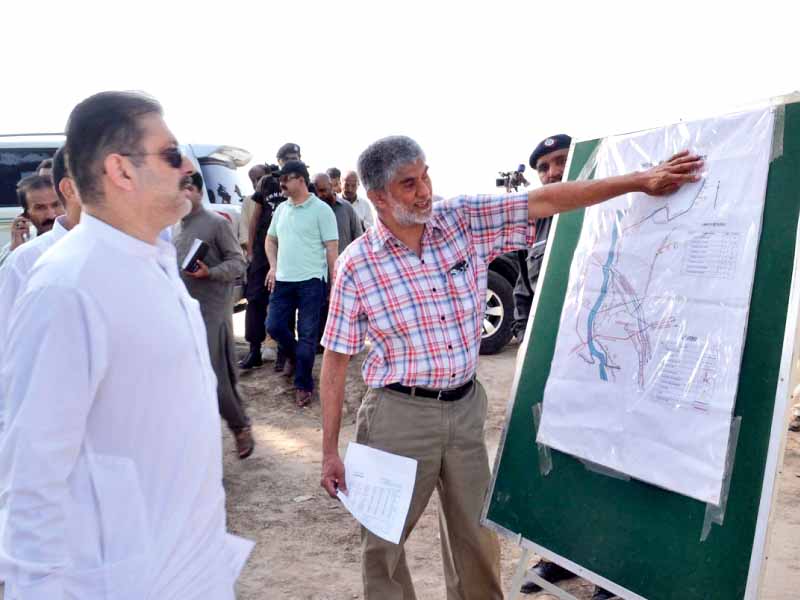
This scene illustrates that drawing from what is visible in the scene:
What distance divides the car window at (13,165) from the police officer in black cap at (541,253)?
648cm

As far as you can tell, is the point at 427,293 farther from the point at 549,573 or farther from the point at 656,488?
the point at 549,573

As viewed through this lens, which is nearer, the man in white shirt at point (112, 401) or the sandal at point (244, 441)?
the man in white shirt at point (112, 401)

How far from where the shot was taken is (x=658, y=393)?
2.33m

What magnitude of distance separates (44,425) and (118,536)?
1.00 feet

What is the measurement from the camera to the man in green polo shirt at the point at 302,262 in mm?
Result: 6348

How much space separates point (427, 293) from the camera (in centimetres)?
279

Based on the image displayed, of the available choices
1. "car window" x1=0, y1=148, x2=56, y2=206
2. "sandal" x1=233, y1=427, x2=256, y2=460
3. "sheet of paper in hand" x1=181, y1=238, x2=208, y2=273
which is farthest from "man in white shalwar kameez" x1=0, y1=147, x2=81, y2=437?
"car window" x1=0, y1=148, x2=56, y2=206

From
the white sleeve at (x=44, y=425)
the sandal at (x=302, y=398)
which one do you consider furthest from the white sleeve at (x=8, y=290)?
the sandal at (x=302, y=398)

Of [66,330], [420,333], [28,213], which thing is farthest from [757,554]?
[28,213]

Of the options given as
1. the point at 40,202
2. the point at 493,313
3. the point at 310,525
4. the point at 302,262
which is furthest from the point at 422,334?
the point at 493,313

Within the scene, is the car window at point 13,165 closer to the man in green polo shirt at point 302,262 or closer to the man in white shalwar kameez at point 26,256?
the man in green polo shirt at point 302,262

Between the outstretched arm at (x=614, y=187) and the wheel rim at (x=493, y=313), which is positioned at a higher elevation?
the outstretched arm at (x=614, y=187)

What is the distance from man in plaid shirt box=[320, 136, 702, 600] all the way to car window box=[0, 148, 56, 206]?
268 inches

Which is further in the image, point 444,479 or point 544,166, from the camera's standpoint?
point 544,166
